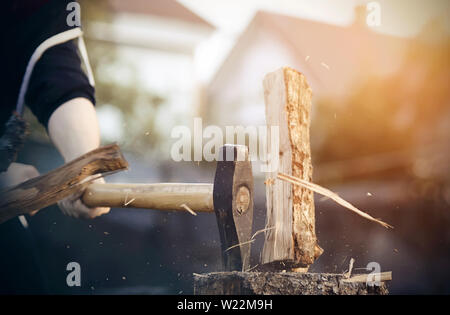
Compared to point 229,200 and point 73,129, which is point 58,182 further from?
point 229,200

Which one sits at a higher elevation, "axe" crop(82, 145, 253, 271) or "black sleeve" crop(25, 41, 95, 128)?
"black sleeve" crop(25, 41, 95, 128)

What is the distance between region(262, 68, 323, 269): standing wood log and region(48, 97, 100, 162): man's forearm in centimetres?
98

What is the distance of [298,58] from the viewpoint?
8344mm

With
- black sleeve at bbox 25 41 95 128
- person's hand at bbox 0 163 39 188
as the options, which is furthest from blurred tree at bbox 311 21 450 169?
person's hand at bbox 0 163 39 188

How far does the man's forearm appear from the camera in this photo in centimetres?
190

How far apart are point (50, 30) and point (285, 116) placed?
4.82 feet

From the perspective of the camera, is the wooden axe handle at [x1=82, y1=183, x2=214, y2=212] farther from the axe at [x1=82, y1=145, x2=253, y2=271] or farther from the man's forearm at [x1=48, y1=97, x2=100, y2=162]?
the man's forearm at [x1=48, y1=97, x2=100, y2=162]

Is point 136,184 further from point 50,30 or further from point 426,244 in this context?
point 426,244

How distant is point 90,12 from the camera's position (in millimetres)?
5668

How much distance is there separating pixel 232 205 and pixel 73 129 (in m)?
1.02

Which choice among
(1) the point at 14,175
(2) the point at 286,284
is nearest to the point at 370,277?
(2) the point at 286,284

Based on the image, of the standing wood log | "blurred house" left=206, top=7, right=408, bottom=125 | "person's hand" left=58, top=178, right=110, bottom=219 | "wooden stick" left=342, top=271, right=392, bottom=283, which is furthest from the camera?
"blurred house" left=206, top=7, right=408, bottom=125
